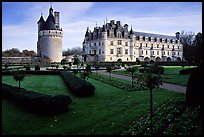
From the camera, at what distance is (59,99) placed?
7133mm

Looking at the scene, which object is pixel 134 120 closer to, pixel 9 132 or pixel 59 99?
pixel 59 99

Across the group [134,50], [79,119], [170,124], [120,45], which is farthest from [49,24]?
[170,124]

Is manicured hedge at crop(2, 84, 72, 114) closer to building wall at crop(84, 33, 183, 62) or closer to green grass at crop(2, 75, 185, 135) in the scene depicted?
green grass at crop(2, 75, 185, 135)

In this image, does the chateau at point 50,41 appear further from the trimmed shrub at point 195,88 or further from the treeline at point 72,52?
the trimmed shrub at point 195,88

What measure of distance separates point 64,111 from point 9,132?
2218 mm

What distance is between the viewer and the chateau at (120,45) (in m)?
53.8

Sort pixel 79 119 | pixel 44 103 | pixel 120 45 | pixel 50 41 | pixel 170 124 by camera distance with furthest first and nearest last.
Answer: pixel 120 45
pixel 50 41
pixel 44 103
pixel 79 119
pixel 170 124

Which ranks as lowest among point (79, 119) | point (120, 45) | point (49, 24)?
point (79, 119)

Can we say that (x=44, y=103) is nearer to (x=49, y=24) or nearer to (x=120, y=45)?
(x=49, y=24)

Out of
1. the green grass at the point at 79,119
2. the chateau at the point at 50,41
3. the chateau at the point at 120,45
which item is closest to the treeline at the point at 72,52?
the chateau at the point at 120,45

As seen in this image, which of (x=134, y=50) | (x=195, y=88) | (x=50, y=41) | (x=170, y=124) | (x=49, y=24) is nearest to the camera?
(x=170, y=124)

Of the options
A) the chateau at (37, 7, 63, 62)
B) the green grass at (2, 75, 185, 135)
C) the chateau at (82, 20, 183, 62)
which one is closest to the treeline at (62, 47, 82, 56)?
the chateau at (82, 20, 183, 62)

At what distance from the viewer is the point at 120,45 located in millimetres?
56031

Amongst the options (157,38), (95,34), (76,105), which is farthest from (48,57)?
(76,105)
